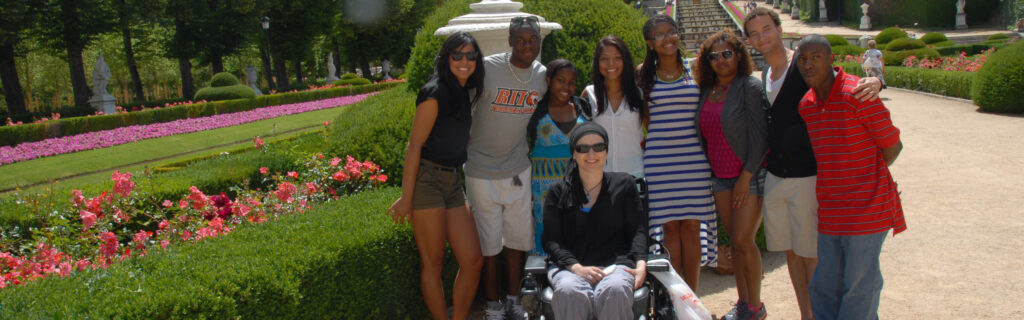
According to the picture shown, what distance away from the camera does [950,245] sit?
5480mm

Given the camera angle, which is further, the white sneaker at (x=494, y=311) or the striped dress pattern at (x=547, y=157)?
the white sneaker at (x=494, y=311)

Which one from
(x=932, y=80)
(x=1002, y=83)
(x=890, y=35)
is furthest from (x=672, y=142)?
(x=890, y=35)

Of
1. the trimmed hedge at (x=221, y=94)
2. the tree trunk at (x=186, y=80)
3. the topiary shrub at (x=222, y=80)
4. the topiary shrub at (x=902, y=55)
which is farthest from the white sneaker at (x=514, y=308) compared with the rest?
the tree trunk at (x=186, y=80)

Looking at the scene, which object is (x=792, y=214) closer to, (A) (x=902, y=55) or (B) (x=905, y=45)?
(A) (x=902, y=55)

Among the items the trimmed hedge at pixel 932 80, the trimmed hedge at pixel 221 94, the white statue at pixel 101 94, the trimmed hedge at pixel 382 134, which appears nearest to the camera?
the trimmed hedge at pixel 382 134

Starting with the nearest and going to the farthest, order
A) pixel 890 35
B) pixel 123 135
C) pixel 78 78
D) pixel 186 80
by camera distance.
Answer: pixel 123 135
pixel 78 78
pixel 186 80
pixel 890 35

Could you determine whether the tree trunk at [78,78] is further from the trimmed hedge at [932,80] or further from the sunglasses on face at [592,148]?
the trimmed hedge at [932,80]

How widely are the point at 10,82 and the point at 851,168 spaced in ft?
87.5

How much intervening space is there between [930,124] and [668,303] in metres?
11.2

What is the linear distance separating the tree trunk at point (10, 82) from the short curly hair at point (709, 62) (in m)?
24.7

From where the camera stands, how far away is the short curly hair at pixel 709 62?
12.1ft

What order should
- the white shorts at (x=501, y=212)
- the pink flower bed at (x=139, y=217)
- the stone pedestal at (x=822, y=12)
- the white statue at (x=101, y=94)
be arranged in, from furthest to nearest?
1. the stone pedestal at (x=822, y=12)
2. the white statue at (x=101, y=94)
3. the pink flower bed at (x=139, y=217)
4. the white shorts at (x=501, y=212)

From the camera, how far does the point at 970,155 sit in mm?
9117

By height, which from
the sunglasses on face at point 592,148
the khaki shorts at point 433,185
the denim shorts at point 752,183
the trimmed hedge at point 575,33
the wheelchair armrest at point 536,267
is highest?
the trimmed hedge at point 575,33
